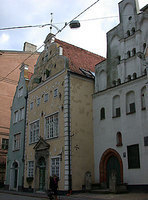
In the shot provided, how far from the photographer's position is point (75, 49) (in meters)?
28.7

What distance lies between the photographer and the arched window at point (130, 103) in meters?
20.1

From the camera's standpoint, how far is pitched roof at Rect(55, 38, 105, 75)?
81.6ft

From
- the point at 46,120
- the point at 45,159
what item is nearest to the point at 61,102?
the point at 46,120

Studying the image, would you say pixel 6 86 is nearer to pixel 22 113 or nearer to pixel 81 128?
pixel 22 113

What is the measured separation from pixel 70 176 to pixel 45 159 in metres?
3.95

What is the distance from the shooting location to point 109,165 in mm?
21312

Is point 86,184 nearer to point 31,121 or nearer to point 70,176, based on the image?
point 70,176

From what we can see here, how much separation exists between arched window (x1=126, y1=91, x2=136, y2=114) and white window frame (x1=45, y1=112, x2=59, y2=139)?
6.45 meters

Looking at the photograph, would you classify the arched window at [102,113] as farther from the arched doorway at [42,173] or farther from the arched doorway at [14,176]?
the arched doorway at [14,176]

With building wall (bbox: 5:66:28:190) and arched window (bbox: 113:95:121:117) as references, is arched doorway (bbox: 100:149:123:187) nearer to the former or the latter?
arched window (bbox: 113:95:121:117)

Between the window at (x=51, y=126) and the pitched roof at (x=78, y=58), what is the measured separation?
470 centimetres

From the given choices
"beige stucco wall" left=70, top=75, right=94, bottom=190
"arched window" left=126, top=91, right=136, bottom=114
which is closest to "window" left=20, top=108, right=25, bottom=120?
"beige stucco wall" left=70, top=75, right=94, bottom=190

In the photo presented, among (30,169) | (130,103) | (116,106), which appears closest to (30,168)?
(30,169)

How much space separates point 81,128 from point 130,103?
475cm
